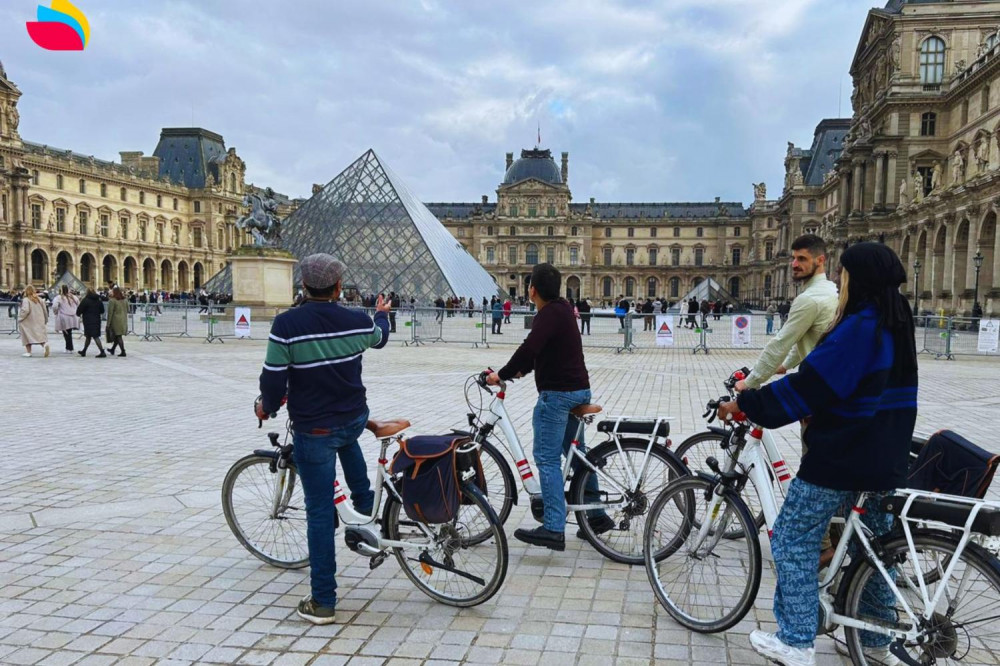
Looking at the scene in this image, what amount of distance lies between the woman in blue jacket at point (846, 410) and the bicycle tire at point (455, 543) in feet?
4.01

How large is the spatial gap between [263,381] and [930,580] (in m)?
2.75

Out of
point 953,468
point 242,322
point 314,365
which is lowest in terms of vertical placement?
point 242,322

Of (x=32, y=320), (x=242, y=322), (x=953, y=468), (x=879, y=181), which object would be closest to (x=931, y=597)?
(x=953, y=468)

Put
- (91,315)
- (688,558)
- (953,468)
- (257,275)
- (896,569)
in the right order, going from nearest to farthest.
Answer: (896,569) → (953,468) → (688,558) → (91,315) → (257,275)

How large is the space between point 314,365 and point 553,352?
4.50ft

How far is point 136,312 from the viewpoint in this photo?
22250 mm

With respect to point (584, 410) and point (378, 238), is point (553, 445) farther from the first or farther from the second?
point (378, 238)

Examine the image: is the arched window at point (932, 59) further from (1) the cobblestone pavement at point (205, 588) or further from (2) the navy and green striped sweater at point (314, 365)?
(2) the navy and green striped sweater at point (314, 365)

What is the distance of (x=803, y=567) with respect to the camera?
105 inches

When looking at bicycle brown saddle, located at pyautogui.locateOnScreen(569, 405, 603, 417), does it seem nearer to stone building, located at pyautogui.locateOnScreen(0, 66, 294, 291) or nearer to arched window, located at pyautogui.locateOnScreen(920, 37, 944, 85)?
arched window, located at pyautogui.locateOnScreen(920, 37, 944, 85)

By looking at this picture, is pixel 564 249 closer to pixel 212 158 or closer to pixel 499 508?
pixel 212 158

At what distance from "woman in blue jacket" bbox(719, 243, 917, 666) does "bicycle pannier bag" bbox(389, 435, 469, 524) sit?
53.0 inches

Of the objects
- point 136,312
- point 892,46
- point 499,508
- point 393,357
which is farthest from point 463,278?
point 499,508

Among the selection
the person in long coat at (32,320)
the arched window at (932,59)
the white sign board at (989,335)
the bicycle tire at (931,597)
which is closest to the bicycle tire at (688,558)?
the bicycle tire at (931,597)
